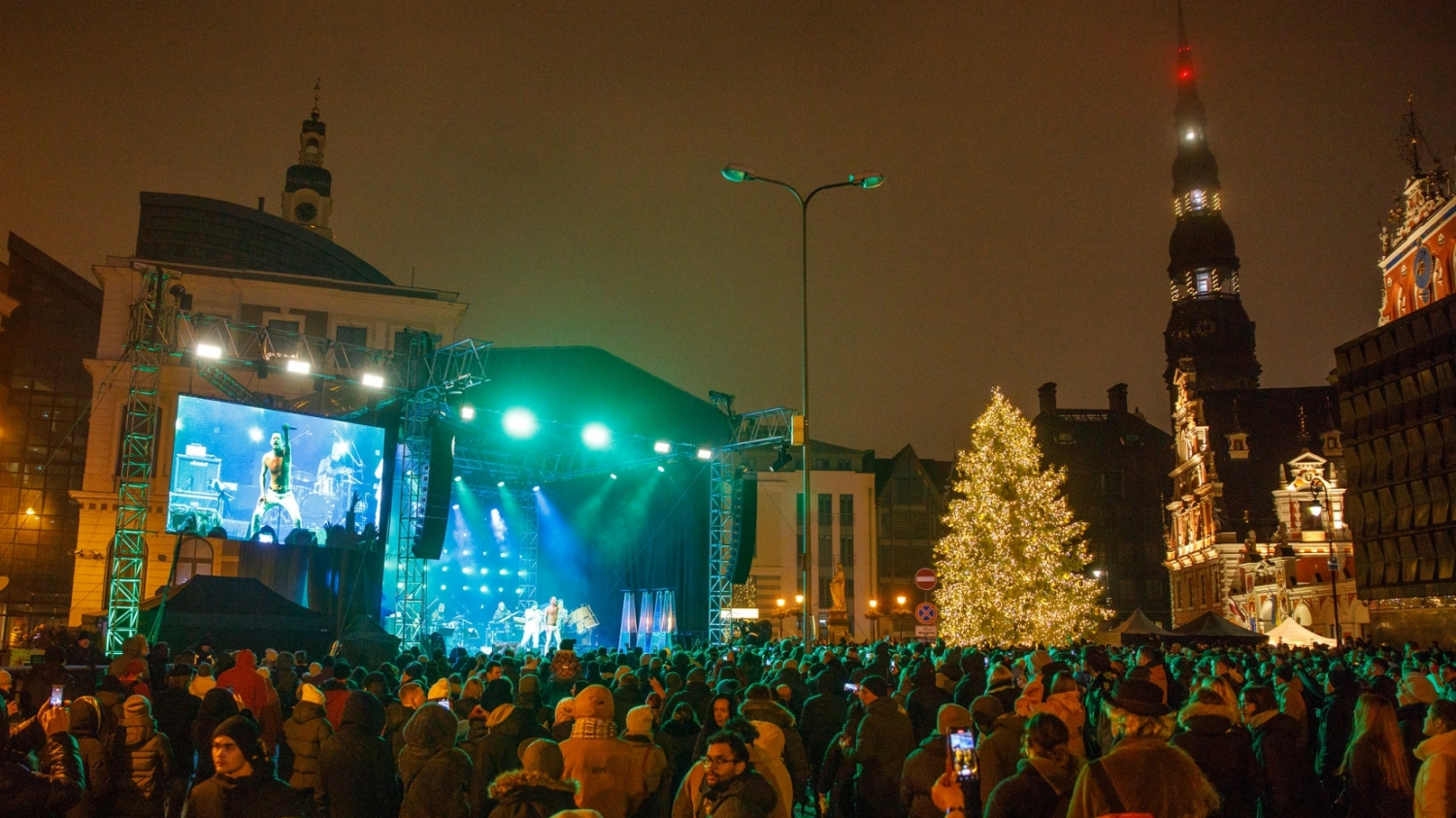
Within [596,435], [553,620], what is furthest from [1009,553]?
[596,435]

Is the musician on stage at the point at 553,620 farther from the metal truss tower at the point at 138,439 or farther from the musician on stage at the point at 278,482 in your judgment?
the metal truss tower at the point at 138,439

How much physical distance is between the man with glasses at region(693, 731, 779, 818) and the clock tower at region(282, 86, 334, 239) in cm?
5949

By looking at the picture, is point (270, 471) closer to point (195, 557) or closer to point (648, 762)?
point (195, 557)

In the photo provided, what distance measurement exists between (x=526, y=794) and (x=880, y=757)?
3.72m

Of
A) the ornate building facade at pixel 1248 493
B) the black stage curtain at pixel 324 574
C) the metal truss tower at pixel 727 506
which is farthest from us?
the ornate building facade at pixel 1248 493

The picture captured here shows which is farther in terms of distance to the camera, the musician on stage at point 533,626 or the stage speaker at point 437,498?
the musician on stage at point 533,626

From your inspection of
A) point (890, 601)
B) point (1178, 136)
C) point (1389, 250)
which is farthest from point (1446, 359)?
point (1178, 136)

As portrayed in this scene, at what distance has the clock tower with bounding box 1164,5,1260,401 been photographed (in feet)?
289

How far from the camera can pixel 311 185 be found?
6278 cm

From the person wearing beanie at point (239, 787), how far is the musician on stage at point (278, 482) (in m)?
22.7

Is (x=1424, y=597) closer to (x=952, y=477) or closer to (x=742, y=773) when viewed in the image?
(x=952, y=477)

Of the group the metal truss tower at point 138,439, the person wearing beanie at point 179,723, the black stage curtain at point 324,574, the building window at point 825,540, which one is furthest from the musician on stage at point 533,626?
the building window at point 825,540

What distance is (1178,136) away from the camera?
11250 centimetres

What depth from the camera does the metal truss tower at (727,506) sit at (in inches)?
1169
